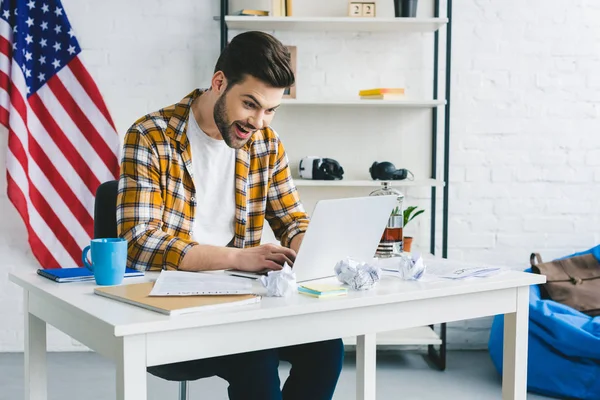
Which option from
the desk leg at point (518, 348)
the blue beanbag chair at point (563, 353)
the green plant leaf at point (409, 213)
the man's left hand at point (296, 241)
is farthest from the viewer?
the green plant leaf at point (409, 213)

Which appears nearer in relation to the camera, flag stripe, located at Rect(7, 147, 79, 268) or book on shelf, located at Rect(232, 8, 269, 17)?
book on shelf, located at Rect(232, 8, 269, 17)

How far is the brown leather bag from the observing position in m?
3.10

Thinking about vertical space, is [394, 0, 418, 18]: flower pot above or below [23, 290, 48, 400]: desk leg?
above

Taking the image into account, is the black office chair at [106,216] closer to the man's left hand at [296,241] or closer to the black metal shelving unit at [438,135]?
the man's left hand at [296,241]

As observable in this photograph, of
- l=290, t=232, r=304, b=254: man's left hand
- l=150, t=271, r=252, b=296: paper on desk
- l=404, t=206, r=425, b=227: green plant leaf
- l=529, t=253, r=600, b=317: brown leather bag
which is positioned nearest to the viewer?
l=150, t=271, r=252, b=296: paper on desk

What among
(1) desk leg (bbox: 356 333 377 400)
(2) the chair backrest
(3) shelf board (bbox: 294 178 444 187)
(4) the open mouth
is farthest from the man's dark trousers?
(3) shelf board (bbox: 294 178 444 187)

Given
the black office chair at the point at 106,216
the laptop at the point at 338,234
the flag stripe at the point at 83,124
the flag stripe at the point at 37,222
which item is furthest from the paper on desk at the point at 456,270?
the flag stripe at the point at 37,222

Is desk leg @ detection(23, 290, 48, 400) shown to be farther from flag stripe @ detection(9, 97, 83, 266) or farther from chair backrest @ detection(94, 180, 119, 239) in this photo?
flag stripe @ detection(9, 97, 83, 266)

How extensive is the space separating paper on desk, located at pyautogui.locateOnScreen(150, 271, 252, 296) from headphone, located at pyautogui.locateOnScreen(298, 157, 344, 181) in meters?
1.63

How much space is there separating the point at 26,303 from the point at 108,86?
76.2 inches

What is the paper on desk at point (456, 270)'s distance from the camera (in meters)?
1.67

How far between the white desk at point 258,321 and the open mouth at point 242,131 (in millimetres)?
496

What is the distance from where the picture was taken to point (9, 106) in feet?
10.8

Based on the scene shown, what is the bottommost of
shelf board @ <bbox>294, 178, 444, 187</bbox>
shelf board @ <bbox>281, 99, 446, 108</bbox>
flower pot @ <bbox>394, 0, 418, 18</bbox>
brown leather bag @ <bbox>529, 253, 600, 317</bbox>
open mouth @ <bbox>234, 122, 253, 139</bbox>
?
brown leather bag @ <bbox>529, 253, 600, 317</bbox>
